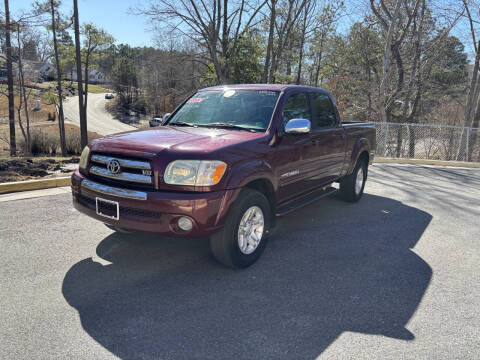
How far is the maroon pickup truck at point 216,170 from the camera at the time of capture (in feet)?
11.1

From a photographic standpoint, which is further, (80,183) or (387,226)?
(387,226)

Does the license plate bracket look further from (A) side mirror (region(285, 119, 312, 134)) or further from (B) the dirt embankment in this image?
(B) the dirt embankment

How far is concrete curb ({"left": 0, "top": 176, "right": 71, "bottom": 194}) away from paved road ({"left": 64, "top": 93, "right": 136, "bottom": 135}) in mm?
43637

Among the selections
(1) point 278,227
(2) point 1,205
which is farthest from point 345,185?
(2) point 1,205

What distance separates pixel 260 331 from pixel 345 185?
450 centimetres

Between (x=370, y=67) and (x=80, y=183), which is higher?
(x=370, y=67)

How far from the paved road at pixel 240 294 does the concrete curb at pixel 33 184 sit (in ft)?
3.48

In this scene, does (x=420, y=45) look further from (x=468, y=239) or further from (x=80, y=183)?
(x=80, y=183)

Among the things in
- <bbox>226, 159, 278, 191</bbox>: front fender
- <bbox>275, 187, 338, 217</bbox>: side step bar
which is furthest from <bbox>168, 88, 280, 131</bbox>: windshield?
<bbox>275, 187, 338, 217</bbox>: side step bar

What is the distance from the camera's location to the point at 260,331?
283cm

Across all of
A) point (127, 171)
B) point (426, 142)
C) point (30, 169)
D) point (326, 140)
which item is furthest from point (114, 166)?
point (426, 142)

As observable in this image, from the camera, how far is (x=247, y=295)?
3.37 metres

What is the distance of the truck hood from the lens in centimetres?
349

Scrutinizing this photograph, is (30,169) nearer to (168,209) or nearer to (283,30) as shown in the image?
(168,209)
